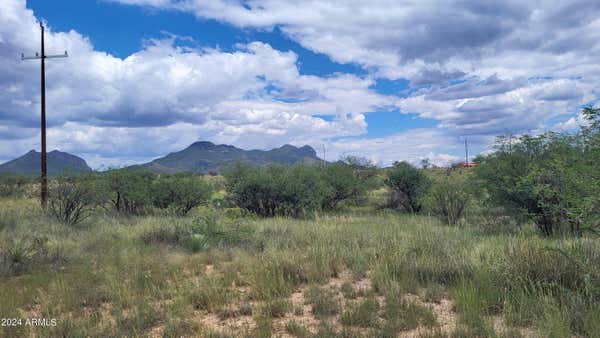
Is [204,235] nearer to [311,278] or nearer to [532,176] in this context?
[311,278]

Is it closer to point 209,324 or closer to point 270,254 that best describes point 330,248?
point 270,254

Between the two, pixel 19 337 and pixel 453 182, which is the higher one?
pixel 453 182

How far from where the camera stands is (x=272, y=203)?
73.9ft

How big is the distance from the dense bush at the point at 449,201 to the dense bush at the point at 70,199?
1630cm

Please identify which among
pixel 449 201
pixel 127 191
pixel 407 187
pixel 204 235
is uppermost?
pixel 127 191

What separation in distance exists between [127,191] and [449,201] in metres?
17.1

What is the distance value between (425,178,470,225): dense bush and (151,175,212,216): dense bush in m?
13.0

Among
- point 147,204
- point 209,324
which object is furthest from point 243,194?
point 209,324

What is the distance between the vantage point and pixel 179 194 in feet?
71.9

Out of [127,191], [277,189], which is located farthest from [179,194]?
[277,189]

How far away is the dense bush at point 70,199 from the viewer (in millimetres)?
15634

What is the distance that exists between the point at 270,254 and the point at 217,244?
2.60 m

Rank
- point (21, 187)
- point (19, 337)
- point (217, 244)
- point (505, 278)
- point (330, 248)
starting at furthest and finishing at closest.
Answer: point (21, 187) → point (217, 244) → point (330, 248) → point (505, 278) → point (19, 337)

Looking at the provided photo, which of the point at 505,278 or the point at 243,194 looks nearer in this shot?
the point at 505,278
